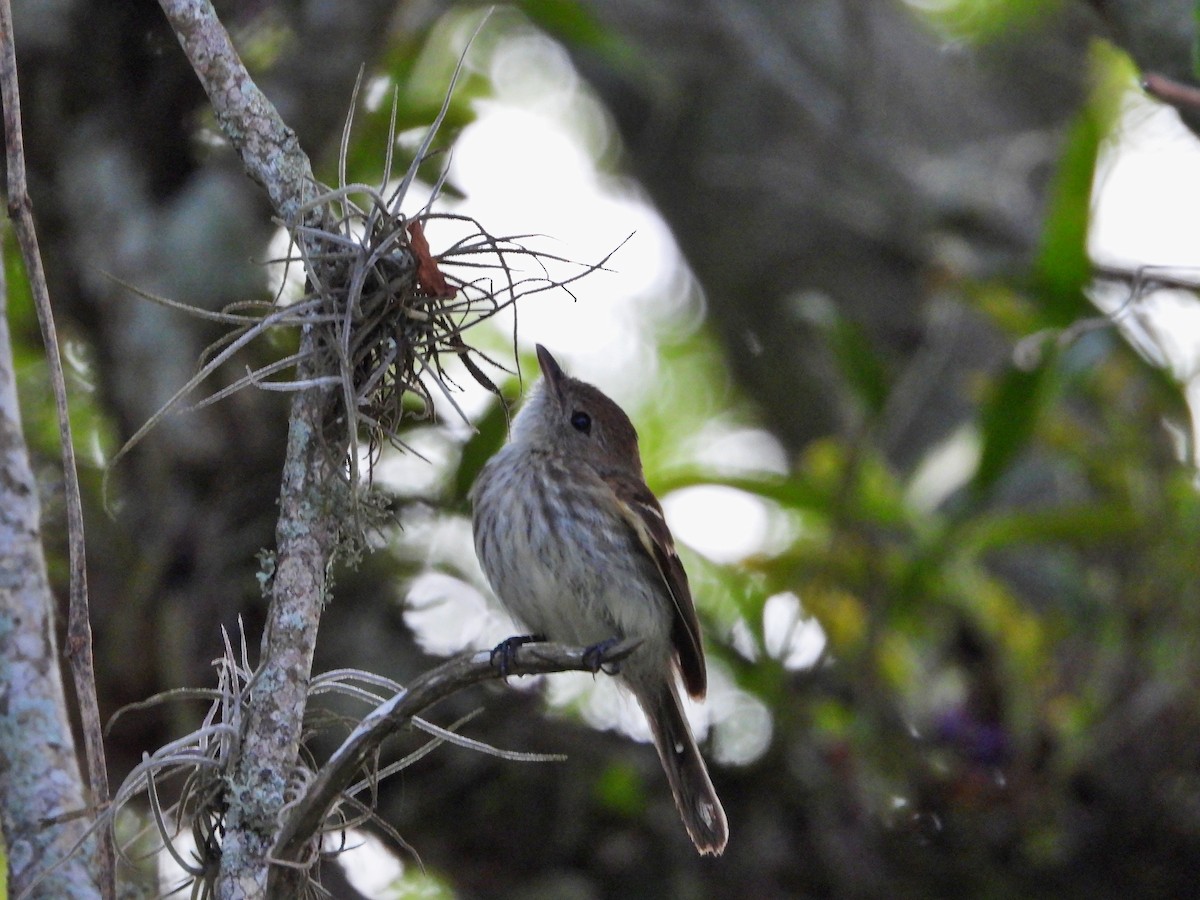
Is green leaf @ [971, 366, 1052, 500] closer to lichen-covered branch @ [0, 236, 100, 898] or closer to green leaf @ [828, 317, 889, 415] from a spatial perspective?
green leaf @ [828, 317, 889, 415]

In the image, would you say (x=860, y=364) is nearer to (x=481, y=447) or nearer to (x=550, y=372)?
(x=550, y=372)

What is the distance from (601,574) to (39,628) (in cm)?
189

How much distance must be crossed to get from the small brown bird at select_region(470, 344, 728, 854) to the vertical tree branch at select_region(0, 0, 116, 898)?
1.72 m

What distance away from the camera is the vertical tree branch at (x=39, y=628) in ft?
6.97

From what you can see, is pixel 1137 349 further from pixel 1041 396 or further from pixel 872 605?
pixel 872 605

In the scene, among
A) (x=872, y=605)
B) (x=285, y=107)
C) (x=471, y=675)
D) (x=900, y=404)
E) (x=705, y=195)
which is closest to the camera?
(x=471, y=675)

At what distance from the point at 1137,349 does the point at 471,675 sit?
3626mm

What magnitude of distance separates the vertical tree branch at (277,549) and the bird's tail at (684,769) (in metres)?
1.92

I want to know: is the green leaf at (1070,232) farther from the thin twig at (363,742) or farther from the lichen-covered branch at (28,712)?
the lichen-covered branch at (28,712)

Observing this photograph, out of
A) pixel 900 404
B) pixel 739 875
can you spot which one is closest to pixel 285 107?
pixel 900 404

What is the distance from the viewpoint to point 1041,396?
489 cm

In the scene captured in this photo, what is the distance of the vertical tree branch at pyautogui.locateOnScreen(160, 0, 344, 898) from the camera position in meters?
2.02

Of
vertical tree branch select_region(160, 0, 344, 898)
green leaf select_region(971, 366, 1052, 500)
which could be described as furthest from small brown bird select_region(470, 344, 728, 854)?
vertical tree branch select_region(160, 0, 344, 898)

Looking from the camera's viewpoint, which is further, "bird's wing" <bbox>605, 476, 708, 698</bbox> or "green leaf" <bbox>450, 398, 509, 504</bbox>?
"green leaf" <bbox>450, 398, 509, 504</bbox>
